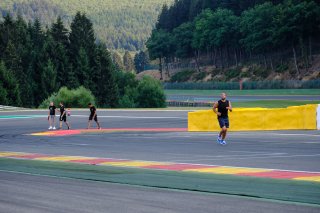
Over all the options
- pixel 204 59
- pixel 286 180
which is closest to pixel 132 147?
pixel 286 180

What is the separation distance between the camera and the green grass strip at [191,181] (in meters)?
12.3

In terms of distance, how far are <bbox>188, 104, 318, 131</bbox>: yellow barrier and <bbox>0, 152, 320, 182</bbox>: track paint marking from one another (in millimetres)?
13068

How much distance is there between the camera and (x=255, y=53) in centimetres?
12938

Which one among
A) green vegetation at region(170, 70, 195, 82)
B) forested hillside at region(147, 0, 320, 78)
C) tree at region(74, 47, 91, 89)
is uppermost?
forested hillside at region(147, 0, 320, 78)

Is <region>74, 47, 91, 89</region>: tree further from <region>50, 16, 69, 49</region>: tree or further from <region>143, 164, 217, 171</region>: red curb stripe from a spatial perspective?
<region>143, 164, 217, 171</region>: red curb stripe

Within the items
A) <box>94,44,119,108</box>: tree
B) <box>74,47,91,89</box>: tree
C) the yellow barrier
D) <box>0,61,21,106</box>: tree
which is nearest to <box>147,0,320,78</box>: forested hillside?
<box>94,44,119,108</box>: tree

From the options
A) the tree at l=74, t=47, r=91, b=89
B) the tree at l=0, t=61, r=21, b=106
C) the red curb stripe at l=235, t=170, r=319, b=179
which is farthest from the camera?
the tree at l=74, t=47, r=91, b=89

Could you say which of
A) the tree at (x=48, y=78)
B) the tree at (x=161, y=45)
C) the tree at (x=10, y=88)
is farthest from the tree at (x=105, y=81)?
the tree at (x=161, y=45)

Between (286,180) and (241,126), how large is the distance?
64.4ft

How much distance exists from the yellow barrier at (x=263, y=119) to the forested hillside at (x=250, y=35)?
214 ft

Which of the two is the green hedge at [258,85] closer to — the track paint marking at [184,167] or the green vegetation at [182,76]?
the green vegetation at [182,76]

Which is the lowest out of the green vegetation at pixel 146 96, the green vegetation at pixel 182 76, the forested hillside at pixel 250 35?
the green vegetation at pixel 146 96

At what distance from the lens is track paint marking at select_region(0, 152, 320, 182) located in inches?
603

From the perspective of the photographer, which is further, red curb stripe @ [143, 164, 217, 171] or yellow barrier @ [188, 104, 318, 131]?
yellow barrier @ [188, 104, 318, 131]
